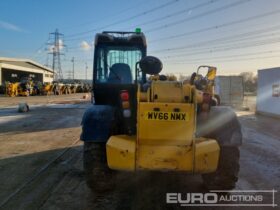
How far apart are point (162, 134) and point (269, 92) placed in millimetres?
16643

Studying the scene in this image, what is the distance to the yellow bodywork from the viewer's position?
4.36 metres

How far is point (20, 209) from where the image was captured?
458cm

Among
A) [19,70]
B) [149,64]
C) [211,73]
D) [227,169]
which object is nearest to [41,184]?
[149,64]

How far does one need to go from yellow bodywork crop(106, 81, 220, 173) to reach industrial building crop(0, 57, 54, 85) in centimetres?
5384

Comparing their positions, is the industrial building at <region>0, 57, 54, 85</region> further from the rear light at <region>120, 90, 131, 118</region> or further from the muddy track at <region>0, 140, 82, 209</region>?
the rear light at <region>120, 90, 131, 118</region>

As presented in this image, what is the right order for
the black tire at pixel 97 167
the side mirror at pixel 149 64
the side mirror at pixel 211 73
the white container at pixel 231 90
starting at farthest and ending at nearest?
the white container at pixel 231 90 < the side mirror at pixel 211 73 < the side mirror at pixel 149 64 < the black tire at pixel 97 167

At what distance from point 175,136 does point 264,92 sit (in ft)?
56.1

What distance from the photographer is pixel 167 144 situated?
4445mm

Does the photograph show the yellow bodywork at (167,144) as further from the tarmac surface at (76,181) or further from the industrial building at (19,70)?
the industrial building at (19,70)

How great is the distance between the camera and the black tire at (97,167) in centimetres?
499

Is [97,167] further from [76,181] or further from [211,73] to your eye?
[211,73]

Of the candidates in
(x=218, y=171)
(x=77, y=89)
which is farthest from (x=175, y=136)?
(x=77, y=89)

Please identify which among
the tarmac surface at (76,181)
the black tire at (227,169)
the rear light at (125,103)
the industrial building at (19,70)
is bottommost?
the tarmac surface at (76,181)

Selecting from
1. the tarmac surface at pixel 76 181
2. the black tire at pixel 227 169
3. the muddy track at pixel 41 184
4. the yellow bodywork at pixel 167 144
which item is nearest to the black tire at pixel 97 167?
the tarmac surface at pixel 76 181
